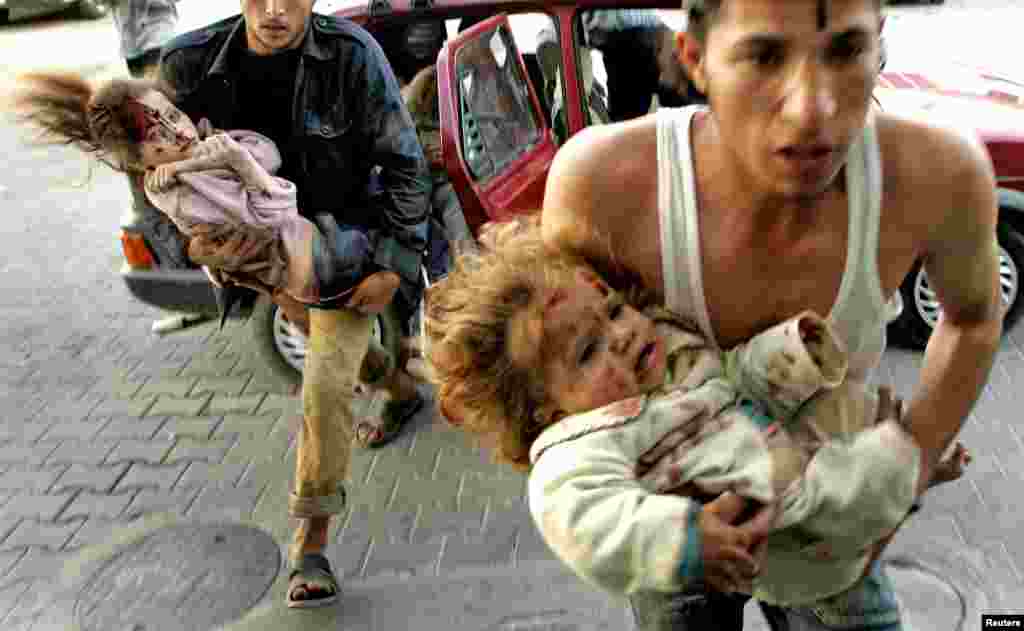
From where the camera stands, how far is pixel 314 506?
Result: 3301 millimetres

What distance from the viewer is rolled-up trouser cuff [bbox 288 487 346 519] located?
3301 mm

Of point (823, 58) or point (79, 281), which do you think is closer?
point (823, 58)

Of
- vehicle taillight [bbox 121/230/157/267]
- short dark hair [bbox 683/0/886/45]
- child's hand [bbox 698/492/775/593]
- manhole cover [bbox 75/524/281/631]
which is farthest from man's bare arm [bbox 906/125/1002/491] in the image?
vehicle taillight [bbox 121/230/157/267]

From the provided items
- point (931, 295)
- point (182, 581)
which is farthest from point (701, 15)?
point (931, 295)

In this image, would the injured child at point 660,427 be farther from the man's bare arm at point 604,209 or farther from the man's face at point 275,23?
the man's face at point 275,23

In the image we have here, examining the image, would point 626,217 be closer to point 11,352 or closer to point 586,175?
point 586,175

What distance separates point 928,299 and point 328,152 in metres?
3.01

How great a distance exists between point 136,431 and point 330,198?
2273 millimetres

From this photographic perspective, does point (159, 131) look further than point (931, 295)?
No

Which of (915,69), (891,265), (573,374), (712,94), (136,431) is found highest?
(712,94)

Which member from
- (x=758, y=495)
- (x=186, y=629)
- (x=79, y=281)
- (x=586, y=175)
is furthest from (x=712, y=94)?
(x=79, y=281)

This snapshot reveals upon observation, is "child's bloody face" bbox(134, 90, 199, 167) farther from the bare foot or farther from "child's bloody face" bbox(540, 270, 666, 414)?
the bare foot

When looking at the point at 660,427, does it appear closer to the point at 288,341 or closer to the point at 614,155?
the point at 614,155

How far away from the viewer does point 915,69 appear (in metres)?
5.12
